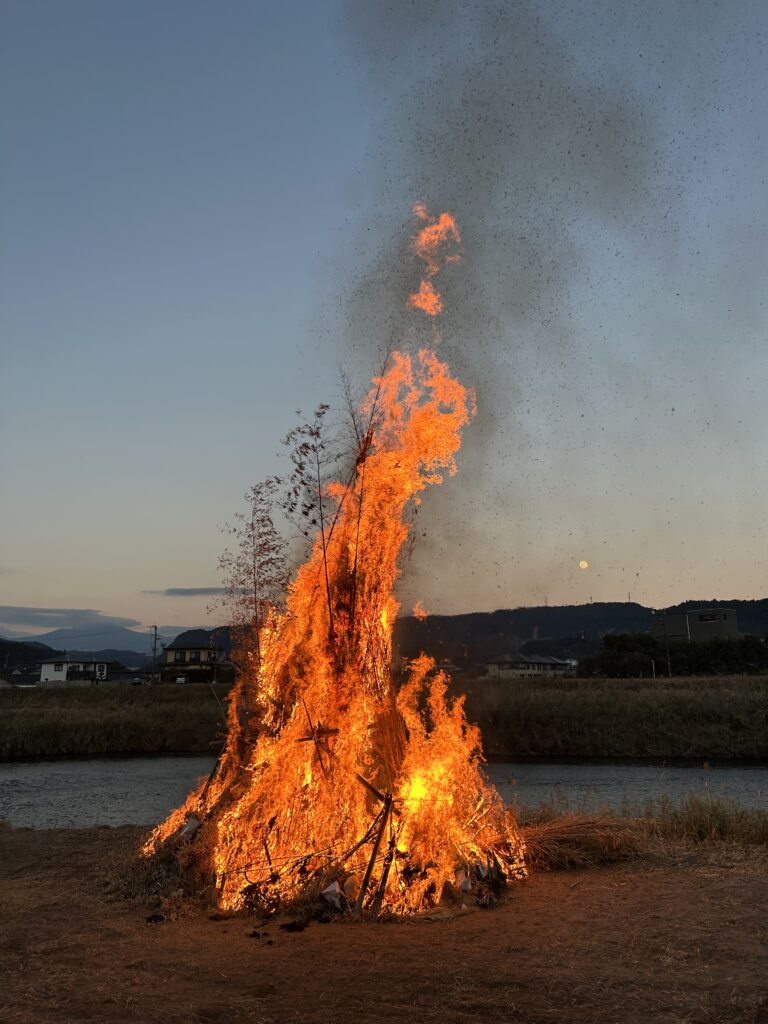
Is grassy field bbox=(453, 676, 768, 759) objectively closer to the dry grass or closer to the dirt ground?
the dry grass

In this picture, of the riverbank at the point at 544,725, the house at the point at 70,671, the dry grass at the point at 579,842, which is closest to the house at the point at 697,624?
the riverbank at the point at 544,725

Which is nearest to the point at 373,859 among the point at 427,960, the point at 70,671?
the point at 427,960

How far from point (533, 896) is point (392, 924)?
1854mm

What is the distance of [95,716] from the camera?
39.2 meters

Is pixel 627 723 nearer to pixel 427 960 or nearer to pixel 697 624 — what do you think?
pixel 427 960

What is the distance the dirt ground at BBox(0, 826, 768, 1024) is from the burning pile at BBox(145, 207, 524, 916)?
61cm

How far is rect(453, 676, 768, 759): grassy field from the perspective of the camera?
111ft

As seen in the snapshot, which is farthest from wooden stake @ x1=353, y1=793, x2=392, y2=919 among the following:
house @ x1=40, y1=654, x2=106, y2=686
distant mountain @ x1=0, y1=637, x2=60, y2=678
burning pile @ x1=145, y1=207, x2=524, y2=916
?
distant mountain @ x1=0, y1=637, x2=60, y2=678

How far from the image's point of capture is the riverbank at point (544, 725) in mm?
34062

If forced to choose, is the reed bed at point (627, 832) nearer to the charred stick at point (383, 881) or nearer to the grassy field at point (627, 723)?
the charred stick at point (383, 881)

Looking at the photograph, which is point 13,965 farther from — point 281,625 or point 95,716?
point 95,716

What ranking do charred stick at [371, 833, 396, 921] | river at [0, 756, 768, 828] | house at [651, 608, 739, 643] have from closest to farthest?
charred stick at [371, 833, 396, 921], river at [0, 756, 768, 828], house at [651, 608, 739, 643]

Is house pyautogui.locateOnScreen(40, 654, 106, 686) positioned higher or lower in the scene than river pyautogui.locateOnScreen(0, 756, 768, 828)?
higher

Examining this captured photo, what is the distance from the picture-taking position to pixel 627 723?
35.5 metres
